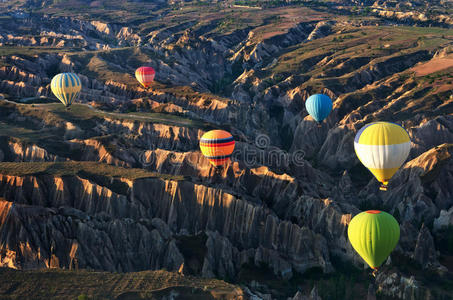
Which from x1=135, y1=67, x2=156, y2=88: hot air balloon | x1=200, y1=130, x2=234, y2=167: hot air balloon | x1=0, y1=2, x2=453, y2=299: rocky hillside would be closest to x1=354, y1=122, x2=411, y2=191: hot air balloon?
x1=0, y1=2, x2=453, y2=299: rocky hillside

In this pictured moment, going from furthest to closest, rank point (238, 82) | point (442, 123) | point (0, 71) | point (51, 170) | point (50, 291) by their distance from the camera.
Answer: point (238, 82) < point (0, 71) < point (442, 123) < point (51, 170) < point (50, 291)

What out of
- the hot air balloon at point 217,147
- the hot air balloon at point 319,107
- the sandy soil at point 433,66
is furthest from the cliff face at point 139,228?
the sandy soil at point 433,66

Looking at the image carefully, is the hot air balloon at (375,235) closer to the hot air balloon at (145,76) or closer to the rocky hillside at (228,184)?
the rocky hillside at (228,184)

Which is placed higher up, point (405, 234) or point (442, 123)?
point (442, 123)

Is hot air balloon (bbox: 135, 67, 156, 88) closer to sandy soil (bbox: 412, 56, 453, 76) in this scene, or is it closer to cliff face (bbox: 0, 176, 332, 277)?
sandy soil (bbox: 412, 56, 453, 76)

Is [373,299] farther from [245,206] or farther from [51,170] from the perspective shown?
[51,170]

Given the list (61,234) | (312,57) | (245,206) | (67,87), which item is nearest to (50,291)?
(61,234)

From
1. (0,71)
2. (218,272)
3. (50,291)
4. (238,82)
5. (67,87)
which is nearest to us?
(50,291)
